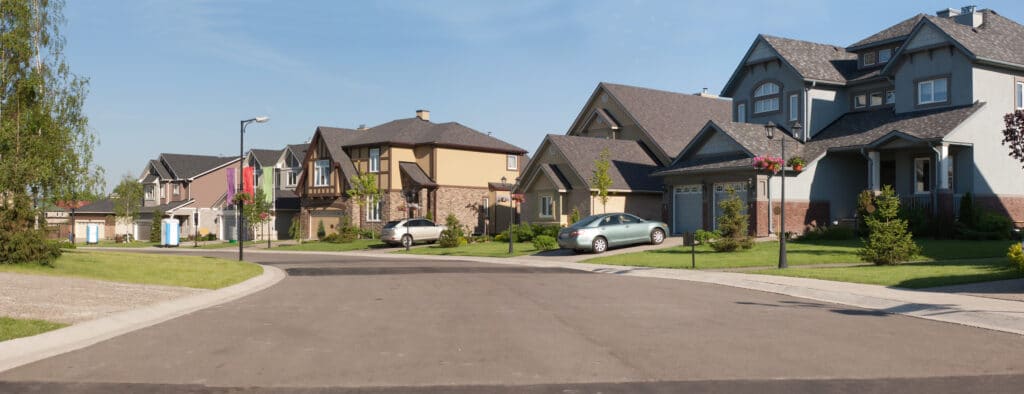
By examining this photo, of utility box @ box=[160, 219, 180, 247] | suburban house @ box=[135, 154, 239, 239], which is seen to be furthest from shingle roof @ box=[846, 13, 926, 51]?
suburban house @ box=[135, 154, 239, 239]

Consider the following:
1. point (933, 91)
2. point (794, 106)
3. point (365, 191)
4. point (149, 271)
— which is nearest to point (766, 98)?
point (794, 106)

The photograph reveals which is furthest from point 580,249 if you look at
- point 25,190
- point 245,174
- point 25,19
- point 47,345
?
point 245,174

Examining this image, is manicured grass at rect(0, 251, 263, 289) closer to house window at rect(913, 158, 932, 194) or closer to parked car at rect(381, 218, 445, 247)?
parked car at rect(381, 218, 445, 247)

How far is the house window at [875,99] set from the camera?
1524 inches

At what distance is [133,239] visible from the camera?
231 feet

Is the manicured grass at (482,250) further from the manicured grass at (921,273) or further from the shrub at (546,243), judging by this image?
the manicured grass at (921,273)

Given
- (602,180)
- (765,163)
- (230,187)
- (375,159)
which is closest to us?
(765,163)

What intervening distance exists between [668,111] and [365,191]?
19538 millimetres

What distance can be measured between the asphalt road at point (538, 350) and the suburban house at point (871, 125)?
2040 centimetres

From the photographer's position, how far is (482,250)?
3762 cm

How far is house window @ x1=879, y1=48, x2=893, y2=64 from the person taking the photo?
3922 cm

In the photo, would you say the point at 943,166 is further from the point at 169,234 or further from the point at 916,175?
the point at 169,234

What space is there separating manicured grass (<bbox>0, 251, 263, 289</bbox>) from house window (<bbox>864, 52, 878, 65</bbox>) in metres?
30.7

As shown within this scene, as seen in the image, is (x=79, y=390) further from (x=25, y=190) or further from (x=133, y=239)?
(x=133, y=239)
